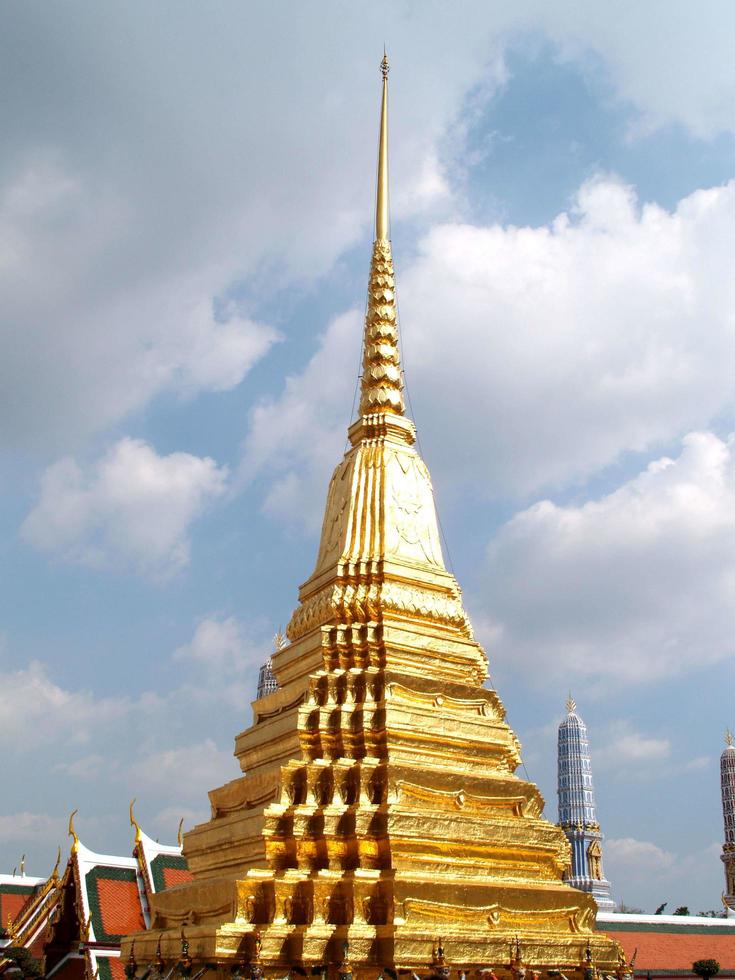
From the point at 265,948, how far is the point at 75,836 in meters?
6.99

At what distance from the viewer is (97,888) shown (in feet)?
48.8

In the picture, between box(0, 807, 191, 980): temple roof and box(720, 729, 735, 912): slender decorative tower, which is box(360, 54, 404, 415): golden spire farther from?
box(720, 729, 735, 912): slender decorative tower

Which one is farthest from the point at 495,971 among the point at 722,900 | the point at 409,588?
the point at 722,900

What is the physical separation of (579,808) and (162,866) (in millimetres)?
24613

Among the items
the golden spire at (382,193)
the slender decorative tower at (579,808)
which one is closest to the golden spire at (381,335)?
the golden spire at (382,193)

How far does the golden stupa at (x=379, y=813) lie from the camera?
363 inches

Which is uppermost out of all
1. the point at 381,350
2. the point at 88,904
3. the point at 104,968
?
the point at 381,350

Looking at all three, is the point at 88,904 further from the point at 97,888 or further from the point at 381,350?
the point at 381,350

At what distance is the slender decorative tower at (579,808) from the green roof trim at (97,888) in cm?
2265

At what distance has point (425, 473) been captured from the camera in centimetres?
1405

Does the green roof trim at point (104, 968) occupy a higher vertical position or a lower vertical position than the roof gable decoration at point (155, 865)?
lower

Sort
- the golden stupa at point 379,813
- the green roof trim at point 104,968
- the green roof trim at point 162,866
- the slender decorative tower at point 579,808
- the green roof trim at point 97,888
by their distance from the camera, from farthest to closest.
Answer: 1. the slender decorative tower at point 579,808
2. the green roof trim at point 162,866
3. the green roof trim at point 97,888
4. the green roof trim at point 104,968
5. the golden stupa at point 379,813

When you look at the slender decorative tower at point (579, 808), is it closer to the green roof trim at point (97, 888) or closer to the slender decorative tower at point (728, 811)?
the slender decorative tower at point (728, 811)

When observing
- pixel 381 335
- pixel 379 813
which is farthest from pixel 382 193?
pixel 379 813
